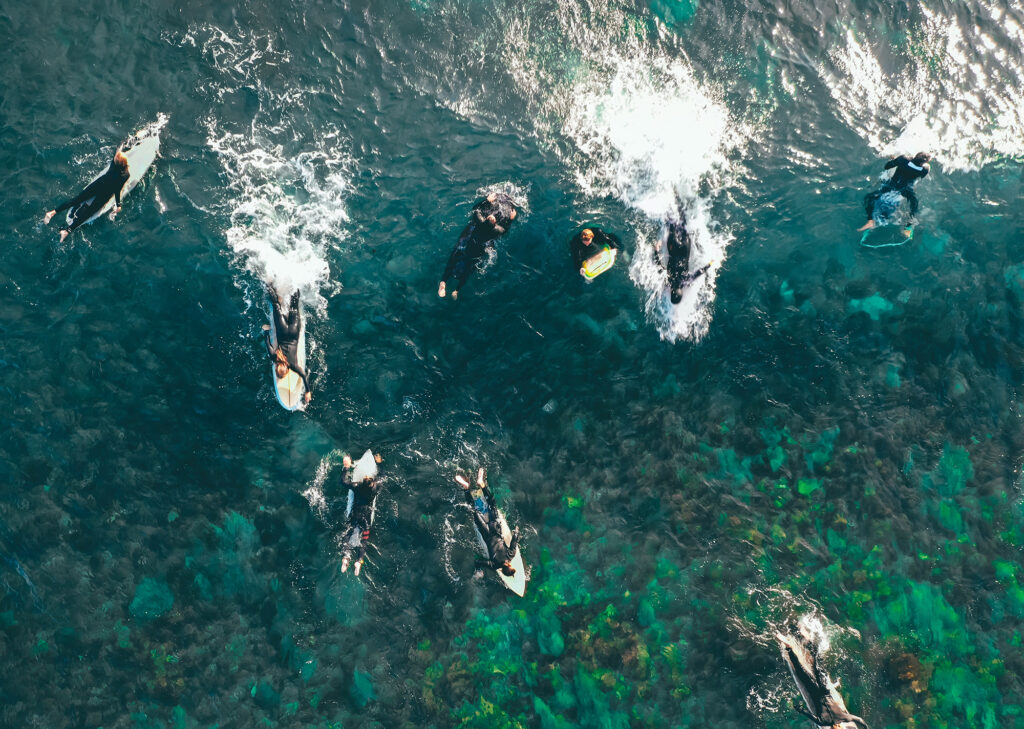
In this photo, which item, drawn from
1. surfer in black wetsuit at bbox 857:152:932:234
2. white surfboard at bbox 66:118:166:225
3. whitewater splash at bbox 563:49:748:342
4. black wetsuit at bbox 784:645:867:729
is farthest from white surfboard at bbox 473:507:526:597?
surfer in black wetsuit at bbox 857:152:932:234

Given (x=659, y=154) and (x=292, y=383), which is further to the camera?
(x=659, y=154)

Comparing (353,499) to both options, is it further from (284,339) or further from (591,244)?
(591,244)

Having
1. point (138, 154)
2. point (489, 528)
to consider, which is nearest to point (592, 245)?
point (489, 528)

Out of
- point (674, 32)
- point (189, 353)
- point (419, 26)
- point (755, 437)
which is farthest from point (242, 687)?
point (674, 32)

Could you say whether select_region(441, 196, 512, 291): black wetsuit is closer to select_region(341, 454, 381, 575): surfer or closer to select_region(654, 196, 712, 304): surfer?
select_region(654, 196, 712, 304): surfer

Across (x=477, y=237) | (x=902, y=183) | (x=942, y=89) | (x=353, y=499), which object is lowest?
(x=353, y=499)

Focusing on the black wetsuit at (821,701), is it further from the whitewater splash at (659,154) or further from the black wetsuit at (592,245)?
the black wetsuit at (592,245)

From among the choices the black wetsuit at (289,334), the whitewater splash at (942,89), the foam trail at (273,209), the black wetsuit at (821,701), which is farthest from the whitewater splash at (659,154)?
the black wetsuit at (821,701)
